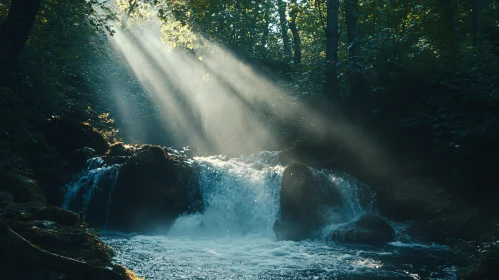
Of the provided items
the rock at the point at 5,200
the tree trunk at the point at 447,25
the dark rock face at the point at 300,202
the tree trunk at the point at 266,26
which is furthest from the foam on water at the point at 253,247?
the tree trunk at the point at 266,26

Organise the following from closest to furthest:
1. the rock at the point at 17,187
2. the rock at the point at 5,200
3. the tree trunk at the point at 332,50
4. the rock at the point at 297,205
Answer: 1. the rock at the point at 5,200
2. the rock at the point at 17,187
3. the rock at the point at 297,205
4. the tree trunk at the point at 332,50

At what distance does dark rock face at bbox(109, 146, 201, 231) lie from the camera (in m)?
16.3

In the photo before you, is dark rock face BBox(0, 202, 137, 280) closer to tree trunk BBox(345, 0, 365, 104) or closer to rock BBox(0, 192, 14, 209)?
rock BBox(0, 192, 14, 209)

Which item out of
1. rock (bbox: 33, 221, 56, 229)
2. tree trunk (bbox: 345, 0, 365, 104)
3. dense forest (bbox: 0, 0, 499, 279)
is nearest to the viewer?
rock (bbox: 33, 221, 56, 229)

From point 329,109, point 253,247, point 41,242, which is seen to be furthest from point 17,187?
point 329,109

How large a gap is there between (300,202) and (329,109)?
601cm

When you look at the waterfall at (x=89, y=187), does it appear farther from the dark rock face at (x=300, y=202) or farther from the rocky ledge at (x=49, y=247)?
the rocky ledge at (x=49, y=247)

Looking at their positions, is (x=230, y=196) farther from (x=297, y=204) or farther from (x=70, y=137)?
(x=70, y=137)

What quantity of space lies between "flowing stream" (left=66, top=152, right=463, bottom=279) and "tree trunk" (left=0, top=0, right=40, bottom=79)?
502 cm

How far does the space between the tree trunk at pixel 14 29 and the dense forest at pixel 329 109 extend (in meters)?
0.02

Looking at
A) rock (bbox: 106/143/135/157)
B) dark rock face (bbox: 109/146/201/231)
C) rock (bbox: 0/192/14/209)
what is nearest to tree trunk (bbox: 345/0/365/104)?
dark rock face (bbox: 109/146/201/231)

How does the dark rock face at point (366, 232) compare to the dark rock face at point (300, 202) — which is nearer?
the dark rock face at point (366, 232)

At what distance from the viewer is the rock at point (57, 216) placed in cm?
805

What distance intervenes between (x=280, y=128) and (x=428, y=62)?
8215 millimetres
